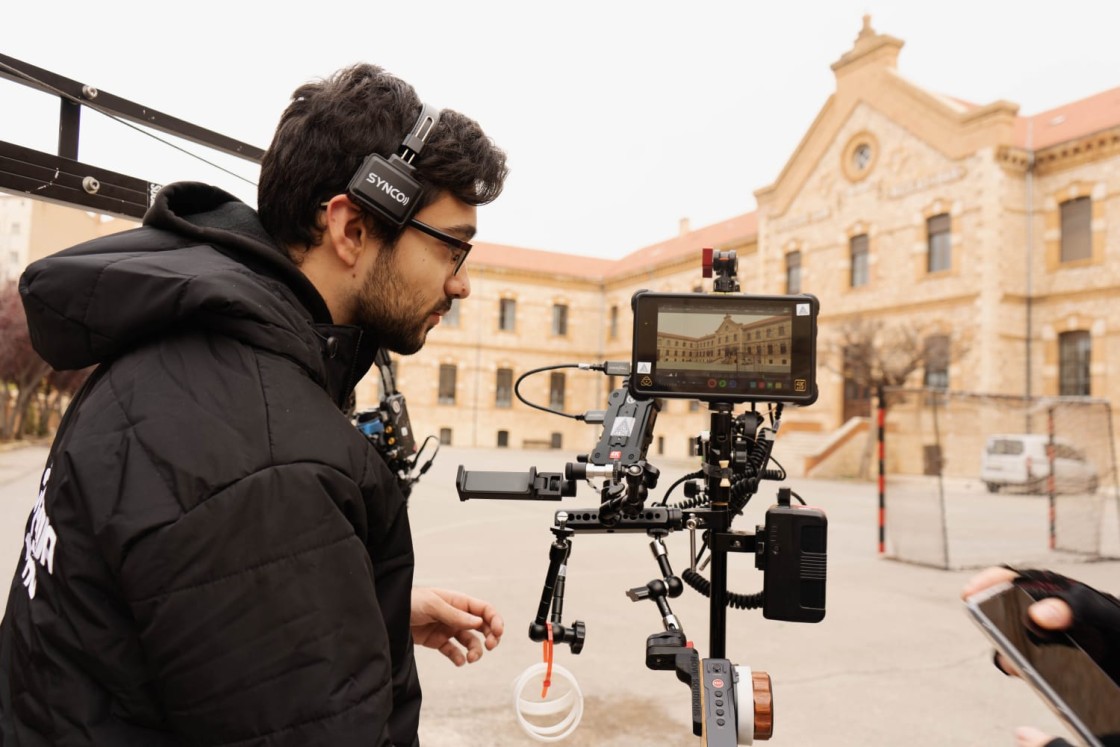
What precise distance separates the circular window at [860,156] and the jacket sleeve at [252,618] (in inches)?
1066

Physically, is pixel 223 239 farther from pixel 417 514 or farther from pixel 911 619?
pixel 417 514

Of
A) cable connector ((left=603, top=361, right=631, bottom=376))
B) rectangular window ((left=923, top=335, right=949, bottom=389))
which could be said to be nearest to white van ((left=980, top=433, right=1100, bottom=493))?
rectangular window ((left=923, top=335, right=949, bottom=389))

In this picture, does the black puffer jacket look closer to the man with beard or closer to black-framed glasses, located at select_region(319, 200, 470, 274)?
the man with beard

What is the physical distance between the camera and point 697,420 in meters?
32.0

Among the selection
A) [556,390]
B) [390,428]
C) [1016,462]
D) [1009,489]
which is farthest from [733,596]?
[556,390]

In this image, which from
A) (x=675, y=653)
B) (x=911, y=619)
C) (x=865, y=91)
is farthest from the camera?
(x=865, y=91)

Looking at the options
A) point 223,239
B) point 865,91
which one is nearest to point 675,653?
point 223,239

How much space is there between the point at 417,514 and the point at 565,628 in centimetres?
904

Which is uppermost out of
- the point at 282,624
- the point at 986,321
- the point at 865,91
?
the point at 865,91

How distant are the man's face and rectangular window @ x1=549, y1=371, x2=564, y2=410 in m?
36.2

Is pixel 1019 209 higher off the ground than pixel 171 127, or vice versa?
pixel 1019 209

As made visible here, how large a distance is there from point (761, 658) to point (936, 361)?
18800mm

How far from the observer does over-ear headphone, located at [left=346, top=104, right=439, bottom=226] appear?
1173mm

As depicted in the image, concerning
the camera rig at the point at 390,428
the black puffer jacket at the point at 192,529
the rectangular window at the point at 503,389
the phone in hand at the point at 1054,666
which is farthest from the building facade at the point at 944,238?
the black puffer jacket at the point at 192,529
